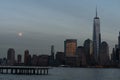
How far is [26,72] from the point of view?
193 metres
